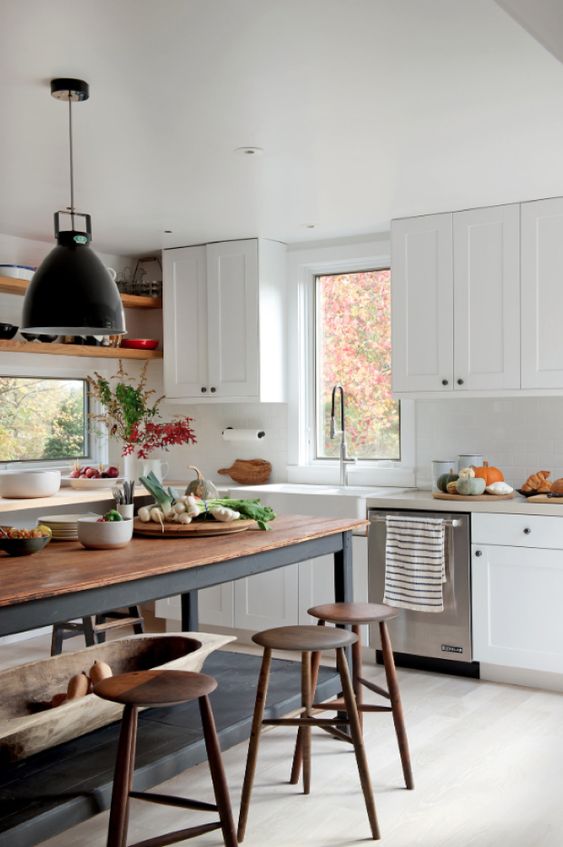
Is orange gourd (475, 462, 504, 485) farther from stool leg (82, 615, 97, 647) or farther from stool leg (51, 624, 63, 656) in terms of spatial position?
stool leg (51, 624, 63, 656)

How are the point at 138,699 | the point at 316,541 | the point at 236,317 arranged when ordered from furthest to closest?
the point at 236,317
the point at 316,541
the point at 138,699

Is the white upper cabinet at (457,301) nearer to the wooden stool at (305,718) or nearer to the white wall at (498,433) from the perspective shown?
the white wall at (498,433)

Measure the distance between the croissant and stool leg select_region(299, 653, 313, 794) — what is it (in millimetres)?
2020

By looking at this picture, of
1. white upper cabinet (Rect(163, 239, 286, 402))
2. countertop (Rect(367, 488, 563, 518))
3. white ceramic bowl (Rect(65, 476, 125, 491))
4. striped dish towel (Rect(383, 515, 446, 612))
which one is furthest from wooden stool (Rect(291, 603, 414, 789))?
white upper cabinet (Rect(163, 239, 286, 402))

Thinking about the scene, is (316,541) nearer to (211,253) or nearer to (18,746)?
(18,746)

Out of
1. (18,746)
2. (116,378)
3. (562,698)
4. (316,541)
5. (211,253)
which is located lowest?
(562,698)

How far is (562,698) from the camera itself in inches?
185

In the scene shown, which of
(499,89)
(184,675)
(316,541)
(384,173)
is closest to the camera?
(184,675)

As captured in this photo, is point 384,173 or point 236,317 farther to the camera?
point 236,317

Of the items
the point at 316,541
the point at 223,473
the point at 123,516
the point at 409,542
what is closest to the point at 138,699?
the point at 123,516

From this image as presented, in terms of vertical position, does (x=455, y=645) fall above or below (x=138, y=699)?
below

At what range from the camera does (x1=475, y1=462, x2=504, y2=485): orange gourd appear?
516 centimetres

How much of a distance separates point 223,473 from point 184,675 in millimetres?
3666

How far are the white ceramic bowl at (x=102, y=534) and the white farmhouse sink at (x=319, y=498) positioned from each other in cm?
222
